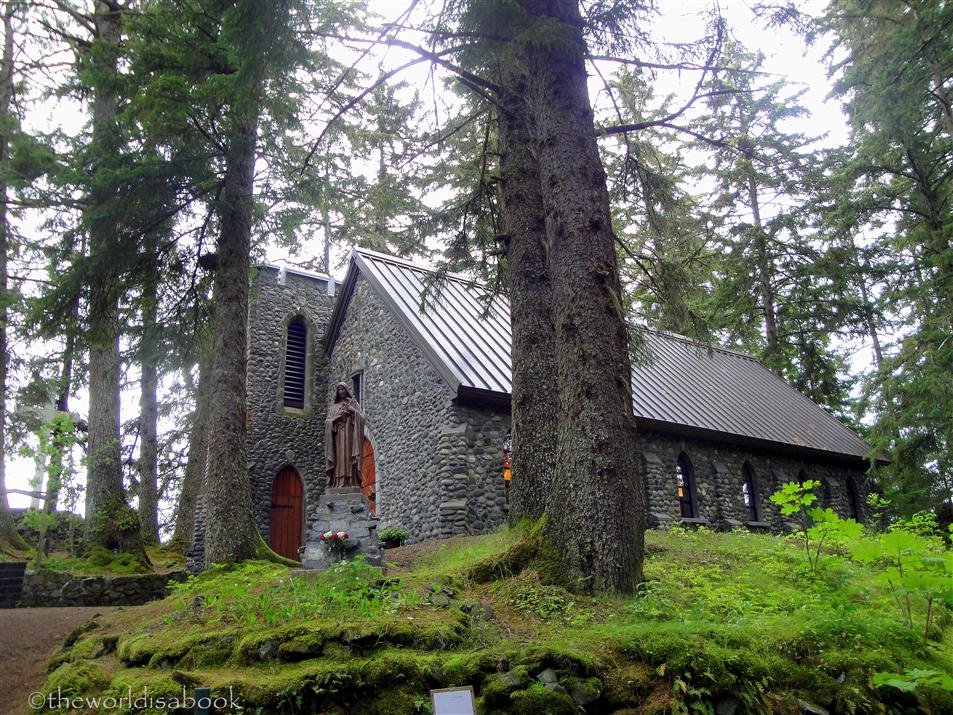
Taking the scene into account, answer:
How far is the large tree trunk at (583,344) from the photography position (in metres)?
6.50

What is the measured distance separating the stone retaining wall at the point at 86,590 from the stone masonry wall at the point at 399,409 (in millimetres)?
4692

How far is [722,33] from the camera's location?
26.2 ft

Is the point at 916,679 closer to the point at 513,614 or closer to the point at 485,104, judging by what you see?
the point at 513,614

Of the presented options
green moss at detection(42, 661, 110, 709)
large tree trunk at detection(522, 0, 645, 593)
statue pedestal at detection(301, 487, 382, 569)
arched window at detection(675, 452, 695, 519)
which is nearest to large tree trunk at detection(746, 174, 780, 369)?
arched window at detection(675, 452, 695, 519)

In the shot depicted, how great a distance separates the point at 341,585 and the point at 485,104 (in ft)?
24.9

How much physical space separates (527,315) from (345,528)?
3.56 metres

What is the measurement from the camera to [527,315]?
364 inches

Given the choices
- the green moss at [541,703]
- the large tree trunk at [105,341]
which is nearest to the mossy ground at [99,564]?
the large tree trunk at [105,341]

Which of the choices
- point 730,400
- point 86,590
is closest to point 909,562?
point 86,590

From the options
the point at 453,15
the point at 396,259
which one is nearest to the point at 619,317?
the point at 453,15

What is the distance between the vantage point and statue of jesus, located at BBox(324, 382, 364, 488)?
30.6 ft

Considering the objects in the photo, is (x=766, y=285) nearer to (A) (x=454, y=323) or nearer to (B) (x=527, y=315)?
(A) (x=454, y=323)

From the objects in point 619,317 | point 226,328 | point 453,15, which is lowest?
point 619,317

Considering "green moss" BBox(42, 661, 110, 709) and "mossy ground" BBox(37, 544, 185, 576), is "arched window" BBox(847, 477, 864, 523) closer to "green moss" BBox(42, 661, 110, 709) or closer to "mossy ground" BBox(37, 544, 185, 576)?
"mossy ground" BBox(37, 544, 185, 576)
